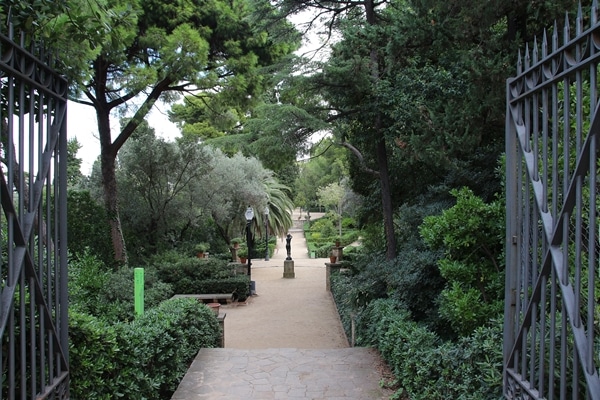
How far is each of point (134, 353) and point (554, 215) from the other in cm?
367

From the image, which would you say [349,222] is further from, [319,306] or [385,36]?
[385,36]

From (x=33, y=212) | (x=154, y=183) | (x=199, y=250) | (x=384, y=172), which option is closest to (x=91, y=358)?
(x=33, y=212)

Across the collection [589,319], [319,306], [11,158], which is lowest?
[319,306]

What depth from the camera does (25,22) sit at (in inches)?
113

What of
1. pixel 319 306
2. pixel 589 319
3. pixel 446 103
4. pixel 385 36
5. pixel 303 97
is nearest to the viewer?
pixel 589 319

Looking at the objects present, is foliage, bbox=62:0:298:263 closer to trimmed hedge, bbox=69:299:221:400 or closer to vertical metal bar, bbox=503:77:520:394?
trimmed hedge, bbox=69:299:221:400

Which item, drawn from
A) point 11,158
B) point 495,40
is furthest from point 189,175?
point 11,158

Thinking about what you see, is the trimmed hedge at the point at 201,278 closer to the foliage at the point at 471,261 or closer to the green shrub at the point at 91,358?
the green shrub at the point at 91,358

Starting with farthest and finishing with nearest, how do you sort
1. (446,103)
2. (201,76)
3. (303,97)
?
(201,76) < (303,97) < (446,103)

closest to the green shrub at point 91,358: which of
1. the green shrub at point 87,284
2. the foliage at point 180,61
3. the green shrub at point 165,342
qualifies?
the green shrub at point 165,342

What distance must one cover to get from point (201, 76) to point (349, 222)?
3188cm

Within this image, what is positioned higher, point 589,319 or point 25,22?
point 25,22

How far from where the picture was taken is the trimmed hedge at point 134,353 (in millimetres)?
3639

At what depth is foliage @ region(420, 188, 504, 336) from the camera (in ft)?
15.0
